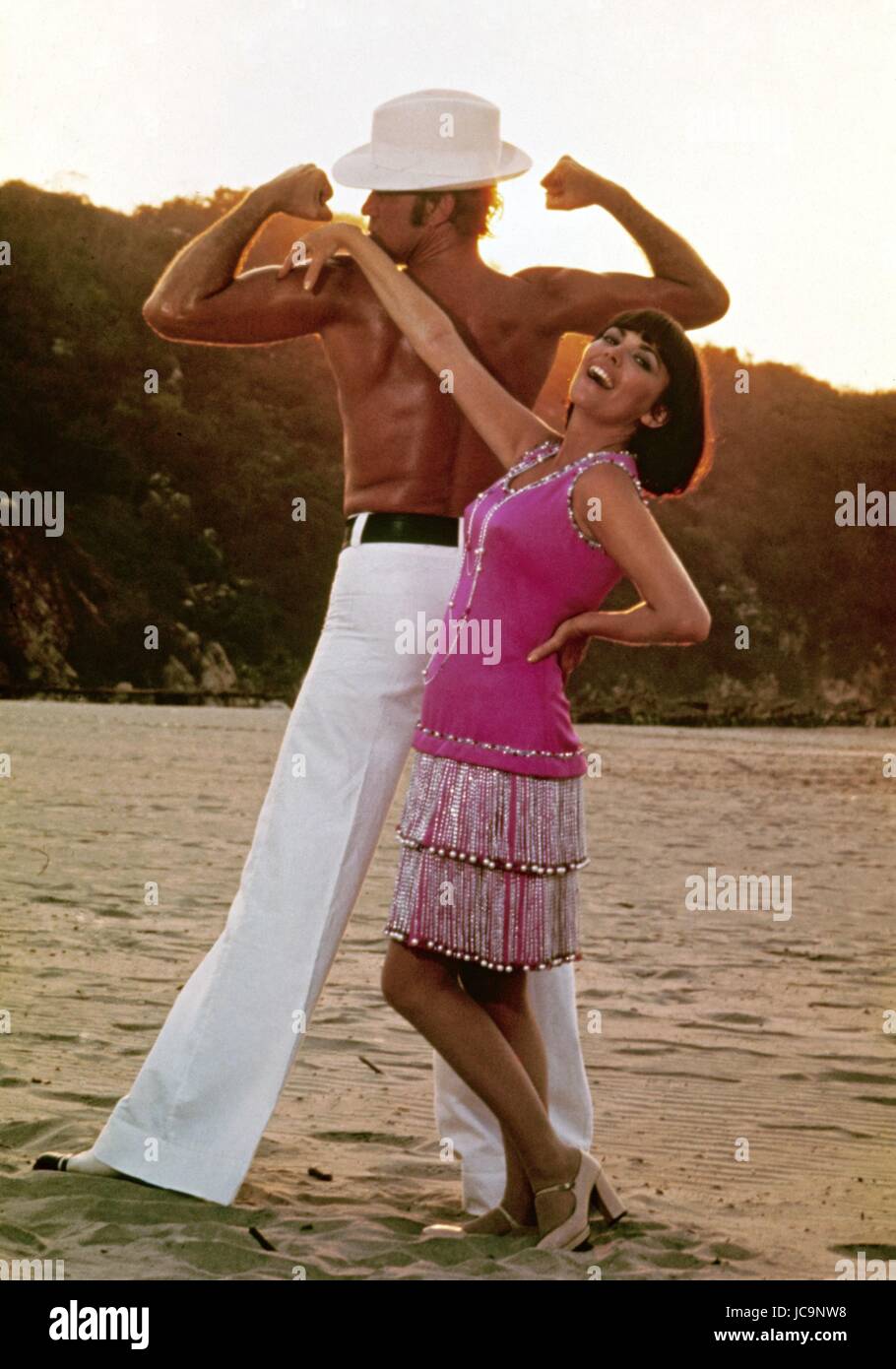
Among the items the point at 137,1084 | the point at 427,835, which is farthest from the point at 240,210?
the point at 137,1084

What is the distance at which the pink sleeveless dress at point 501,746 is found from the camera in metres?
A: 4.08

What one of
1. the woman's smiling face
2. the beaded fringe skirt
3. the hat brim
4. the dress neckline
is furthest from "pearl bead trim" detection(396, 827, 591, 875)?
the hat brim

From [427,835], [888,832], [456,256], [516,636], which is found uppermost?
[456,256]

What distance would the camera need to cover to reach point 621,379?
163 inches

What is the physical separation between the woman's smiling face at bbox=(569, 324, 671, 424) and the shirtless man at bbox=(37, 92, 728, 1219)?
49 centimetres

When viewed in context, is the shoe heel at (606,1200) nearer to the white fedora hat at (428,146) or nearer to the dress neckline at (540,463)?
the dress neckline at (540,463)

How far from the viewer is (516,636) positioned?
4090 mm

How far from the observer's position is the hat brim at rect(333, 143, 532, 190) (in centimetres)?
444

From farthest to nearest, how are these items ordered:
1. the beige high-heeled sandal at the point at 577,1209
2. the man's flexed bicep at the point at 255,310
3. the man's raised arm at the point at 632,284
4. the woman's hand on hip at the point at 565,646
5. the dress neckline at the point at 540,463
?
the man's raised arm at the point at 632,284 → the man's flexed bicep at the point at 255,310 → the beige high-heeled sandal at the point at 577,1209 → the dress neckline at the point at 540,463 → the woman's hand on hip at the point at 565,646

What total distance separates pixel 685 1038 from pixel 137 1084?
3.15 metres

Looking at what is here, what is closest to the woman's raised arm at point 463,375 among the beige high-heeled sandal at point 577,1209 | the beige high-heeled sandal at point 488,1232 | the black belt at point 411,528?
the black belt at point 411,528

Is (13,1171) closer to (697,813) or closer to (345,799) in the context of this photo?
(345,799)

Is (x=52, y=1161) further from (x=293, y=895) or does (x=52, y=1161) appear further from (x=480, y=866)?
(x=480, y=866)

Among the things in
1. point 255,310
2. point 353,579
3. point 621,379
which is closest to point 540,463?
point 621,379
